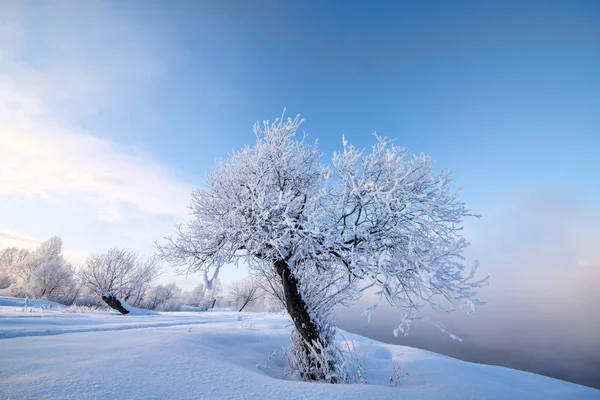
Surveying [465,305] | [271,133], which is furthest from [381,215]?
[271,133]

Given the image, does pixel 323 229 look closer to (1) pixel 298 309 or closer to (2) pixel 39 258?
(1) pixel 298 309

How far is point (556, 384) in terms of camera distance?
206 inches

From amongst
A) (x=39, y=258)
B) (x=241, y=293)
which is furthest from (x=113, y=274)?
(x=241, y=293)

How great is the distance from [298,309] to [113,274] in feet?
73.3

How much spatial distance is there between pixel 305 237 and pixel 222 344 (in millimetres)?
3567

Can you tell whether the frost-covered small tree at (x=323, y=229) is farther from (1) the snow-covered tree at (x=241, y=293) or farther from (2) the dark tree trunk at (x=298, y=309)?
(1) the snow-covered tree at (x=241, y=293)

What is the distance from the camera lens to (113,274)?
20.8m

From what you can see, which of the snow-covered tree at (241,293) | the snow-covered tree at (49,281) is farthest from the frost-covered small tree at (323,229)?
the snow-covered tree at (241,293)

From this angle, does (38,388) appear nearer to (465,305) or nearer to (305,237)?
(305,237)

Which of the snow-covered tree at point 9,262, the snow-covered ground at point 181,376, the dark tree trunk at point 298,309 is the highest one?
the dark tree trunk at point 298,309

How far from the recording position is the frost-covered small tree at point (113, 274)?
19.0 metres

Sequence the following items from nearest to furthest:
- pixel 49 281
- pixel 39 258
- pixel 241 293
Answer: pixel 49 281 → pixel 39 258 → pixel 241 293

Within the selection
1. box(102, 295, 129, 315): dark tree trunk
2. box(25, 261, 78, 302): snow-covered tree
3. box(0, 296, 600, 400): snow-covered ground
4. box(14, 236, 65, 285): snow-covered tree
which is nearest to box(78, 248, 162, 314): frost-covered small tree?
box(102, 295, 129, 315): dark tree trunk

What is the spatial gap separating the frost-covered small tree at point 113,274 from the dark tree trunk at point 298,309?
17743mm
